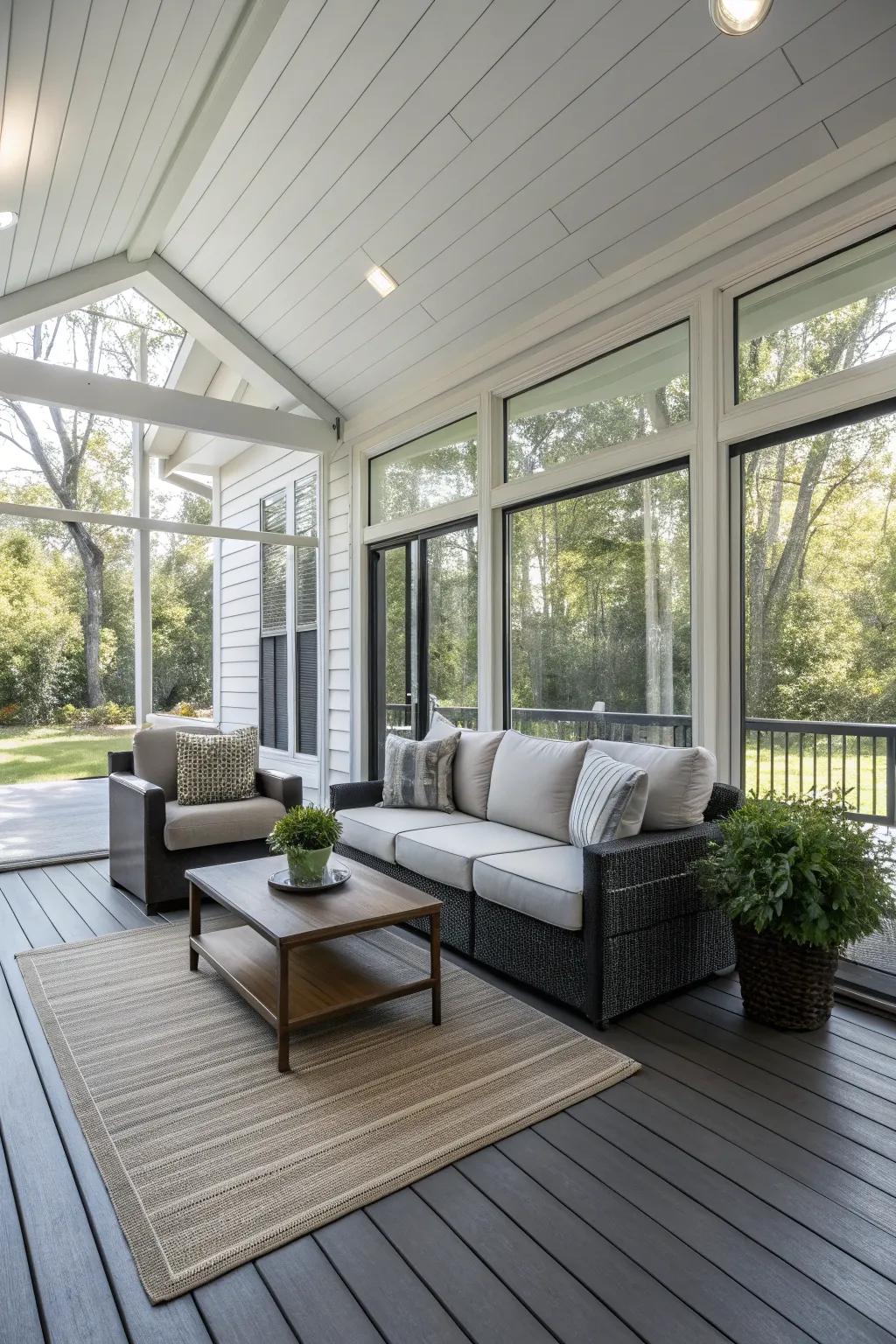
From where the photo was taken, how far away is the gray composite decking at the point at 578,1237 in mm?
1463

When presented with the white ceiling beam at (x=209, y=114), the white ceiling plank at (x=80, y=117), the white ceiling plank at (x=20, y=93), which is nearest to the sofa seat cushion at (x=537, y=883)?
the white ceiling plank at (x=20, y=93)

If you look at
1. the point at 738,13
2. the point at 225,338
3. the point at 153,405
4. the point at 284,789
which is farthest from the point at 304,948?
the point at 225,338

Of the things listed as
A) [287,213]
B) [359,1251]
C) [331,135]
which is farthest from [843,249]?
[359,1251]

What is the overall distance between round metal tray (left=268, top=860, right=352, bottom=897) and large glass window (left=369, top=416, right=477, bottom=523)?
262 centimetres

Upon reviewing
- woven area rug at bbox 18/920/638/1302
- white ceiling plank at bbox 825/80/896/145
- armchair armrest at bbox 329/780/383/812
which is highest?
white ceiling plank at bbox 825/80/896/145

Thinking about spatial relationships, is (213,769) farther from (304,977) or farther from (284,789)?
(304,977)

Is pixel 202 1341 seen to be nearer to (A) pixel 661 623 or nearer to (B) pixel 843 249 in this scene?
(A) pixel 661 623

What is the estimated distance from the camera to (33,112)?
2.89 m

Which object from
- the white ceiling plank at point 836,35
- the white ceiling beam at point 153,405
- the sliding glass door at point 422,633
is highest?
the white ceiling plank at point 836,35

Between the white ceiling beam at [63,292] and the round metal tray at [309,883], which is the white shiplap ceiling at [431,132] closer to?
the white ceiling beam at [63,292]

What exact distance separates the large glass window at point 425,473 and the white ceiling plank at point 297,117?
1.60 metres

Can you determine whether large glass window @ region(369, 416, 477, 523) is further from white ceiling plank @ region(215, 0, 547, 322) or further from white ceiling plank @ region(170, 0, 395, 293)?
white ceiling plank @ region(170, 0, 395, 293)

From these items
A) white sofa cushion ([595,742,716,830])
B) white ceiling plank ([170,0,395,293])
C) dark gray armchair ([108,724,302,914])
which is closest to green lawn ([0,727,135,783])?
dark gray armchair ([108,724,302,914])

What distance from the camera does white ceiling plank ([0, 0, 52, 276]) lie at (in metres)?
2.37
